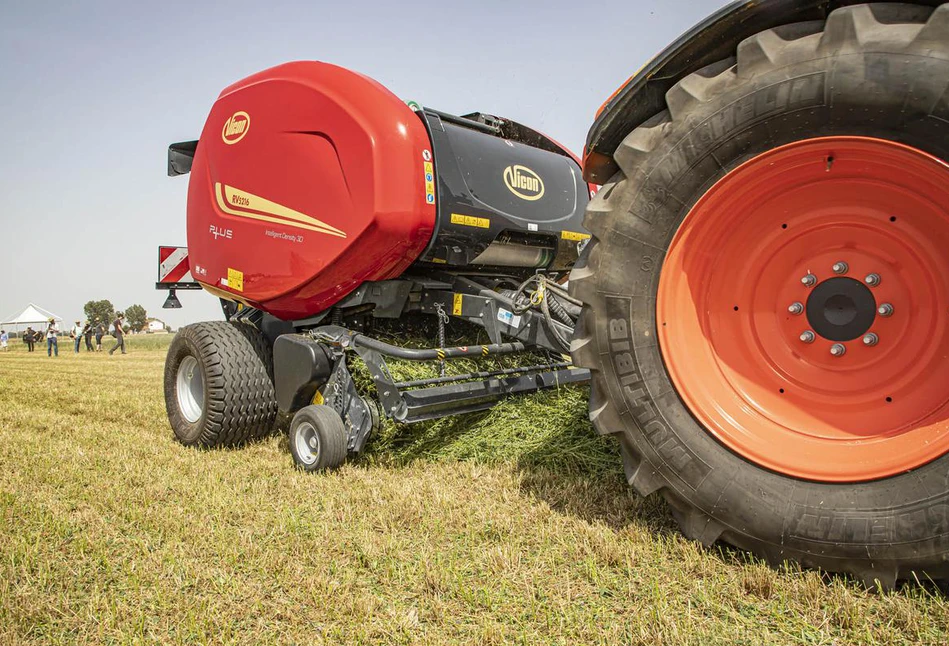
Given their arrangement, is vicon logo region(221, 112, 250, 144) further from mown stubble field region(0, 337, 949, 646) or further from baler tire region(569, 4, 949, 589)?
baler tire region(569, 4, 949, 589)

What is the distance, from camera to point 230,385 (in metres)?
4.17

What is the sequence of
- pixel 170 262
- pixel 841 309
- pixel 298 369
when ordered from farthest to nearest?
pixel 170 262, pixel 298 369, pixel 841 309

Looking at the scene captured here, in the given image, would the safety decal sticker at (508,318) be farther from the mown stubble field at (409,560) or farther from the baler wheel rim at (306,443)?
the baler wheel rim at (306,443)

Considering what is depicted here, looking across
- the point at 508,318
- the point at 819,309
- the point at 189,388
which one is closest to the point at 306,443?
the point at 508,318

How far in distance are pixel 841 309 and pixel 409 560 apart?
1675mm

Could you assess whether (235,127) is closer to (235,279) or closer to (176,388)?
(235,279)

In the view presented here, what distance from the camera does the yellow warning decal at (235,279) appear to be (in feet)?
14.5

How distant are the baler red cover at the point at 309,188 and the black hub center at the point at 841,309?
211cm

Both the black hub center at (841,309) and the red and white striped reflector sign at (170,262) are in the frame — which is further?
the red and white striped reflector sign at (170,262)

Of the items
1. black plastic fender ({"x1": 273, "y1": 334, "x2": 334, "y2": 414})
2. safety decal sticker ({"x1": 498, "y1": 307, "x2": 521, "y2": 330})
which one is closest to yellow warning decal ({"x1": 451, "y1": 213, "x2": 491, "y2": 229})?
safety decal sticker ({"x1": 498, "y1": 307, "x2": 521, "y2": 330})

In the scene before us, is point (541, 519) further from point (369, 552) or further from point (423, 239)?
point (423, 239)

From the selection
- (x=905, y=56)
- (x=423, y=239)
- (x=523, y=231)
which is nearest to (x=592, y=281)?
(x=905, y=56)

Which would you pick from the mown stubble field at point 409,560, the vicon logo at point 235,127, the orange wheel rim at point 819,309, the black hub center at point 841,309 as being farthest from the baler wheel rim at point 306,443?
the black hub center at point 841,309

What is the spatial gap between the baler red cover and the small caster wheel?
2.69 ft
